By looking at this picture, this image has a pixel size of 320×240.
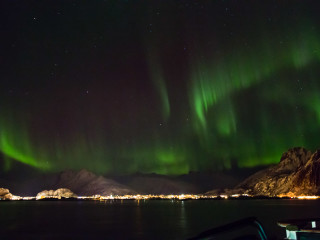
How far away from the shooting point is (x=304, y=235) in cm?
1005

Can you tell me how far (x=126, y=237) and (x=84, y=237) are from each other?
7.06 m

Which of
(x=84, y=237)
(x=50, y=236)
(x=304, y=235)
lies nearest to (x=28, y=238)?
(x=50, y=236)

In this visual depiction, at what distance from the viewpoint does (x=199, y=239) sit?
13.3ft

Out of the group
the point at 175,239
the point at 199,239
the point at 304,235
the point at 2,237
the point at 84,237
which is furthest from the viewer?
the point at 2,237

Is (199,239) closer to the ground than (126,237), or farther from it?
farther from it

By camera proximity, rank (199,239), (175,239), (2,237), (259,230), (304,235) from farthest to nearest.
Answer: (2,237)
(175,239)
(304,235)
(259,230)
(199,239)

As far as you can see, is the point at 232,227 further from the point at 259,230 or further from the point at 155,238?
the point at 155,238

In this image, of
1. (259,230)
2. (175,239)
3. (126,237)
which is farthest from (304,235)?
(126,237)

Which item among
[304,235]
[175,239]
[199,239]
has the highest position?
[199,239]

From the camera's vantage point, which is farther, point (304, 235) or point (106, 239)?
point (106, 239)

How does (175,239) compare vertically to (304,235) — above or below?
below

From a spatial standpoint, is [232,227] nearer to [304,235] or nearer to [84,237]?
[304,235]

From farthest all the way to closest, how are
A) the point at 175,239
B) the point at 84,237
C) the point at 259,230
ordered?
the point at 84,237, the point at 175,239, the point at 259,230

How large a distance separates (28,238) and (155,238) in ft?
72.1
